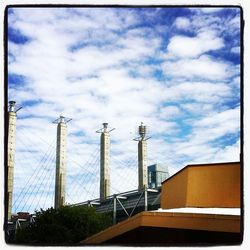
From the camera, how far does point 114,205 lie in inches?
923

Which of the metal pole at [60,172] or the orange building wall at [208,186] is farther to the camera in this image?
the metal pole at [60,172]

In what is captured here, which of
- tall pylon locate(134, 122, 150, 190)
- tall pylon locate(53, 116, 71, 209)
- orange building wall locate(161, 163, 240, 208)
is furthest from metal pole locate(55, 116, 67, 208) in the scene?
orange building wall locate(161, 163, 240, 208)

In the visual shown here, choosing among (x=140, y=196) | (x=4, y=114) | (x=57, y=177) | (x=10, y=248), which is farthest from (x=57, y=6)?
(x=57, y=177)

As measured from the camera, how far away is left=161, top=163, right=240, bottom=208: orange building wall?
6863 millimetres

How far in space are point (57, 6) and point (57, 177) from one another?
81.8 feet

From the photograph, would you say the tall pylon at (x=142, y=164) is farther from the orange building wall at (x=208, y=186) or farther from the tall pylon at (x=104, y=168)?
the orange building wall at (x=208, y=186)

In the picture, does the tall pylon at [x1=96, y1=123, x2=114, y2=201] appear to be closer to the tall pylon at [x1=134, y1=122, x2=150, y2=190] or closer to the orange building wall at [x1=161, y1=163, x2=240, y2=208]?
the tall pylon at [x1=134, y1=122, x2=150, y2=190]

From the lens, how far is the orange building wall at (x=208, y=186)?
6863 mm

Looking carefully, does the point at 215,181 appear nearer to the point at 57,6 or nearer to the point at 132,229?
the point at 132,229

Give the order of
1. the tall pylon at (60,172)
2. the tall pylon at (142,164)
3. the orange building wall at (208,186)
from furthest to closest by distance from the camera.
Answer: the tall pylon at (142,164), the tall pylon at (60,172), the orange building wall at (208,186)

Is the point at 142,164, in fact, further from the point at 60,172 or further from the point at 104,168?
the point at 60,172

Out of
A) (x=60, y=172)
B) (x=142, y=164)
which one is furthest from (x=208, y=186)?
(x=142, y=164)

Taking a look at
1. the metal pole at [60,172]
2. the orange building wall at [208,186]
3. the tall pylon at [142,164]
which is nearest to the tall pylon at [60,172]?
the metal pole at [60,172]

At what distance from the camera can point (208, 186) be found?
24.5 ft
